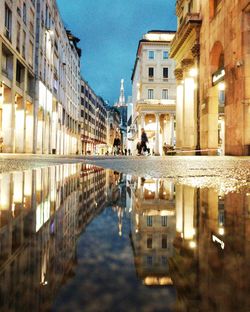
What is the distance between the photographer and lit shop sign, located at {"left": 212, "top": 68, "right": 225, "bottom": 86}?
19291mm

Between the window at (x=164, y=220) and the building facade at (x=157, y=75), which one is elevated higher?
the building facade at (x=157, y=75)

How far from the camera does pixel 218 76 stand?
66.1 ft

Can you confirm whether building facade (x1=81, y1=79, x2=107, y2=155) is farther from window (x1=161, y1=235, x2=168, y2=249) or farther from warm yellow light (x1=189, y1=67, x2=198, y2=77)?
window (x1=161, y1=235, x2=168, y2=249)

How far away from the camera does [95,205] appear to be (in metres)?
1.89

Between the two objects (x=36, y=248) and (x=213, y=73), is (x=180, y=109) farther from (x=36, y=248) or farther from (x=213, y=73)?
(x=36, y=248)

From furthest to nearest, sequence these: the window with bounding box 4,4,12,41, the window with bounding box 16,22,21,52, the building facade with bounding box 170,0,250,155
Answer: the window with bounding box 16,22,21,52 → the window with bounding box 4,4,12,41 → the building facade with bounding box 170,0,250,155

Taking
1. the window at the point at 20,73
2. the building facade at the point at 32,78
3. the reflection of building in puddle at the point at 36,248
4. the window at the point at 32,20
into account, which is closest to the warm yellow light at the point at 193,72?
the building facade at the point at 32,78

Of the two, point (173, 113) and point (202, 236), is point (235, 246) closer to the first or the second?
point (202, 236)

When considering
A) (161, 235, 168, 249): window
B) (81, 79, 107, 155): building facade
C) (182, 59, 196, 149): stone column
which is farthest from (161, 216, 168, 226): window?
(81, 79, 107, 155): building facade

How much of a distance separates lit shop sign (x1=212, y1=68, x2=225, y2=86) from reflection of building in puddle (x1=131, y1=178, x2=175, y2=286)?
1874 centimetres

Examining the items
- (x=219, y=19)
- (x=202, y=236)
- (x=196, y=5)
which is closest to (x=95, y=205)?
(x=202, y=236)

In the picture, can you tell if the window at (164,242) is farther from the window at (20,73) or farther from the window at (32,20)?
the window at (32,20)

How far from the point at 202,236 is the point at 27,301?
613mm

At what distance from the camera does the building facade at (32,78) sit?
26.1 meters
